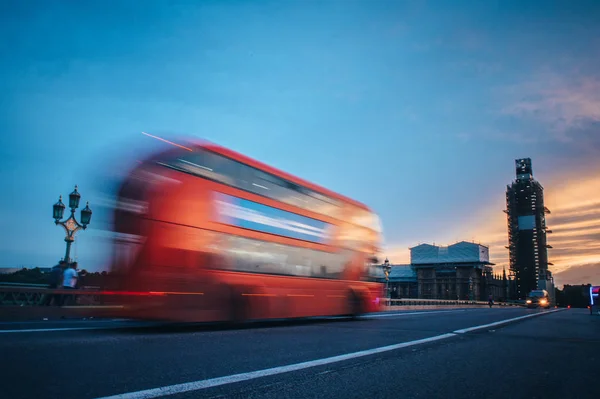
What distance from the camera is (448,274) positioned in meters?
111

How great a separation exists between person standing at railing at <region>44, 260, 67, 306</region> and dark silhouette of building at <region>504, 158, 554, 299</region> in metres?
154

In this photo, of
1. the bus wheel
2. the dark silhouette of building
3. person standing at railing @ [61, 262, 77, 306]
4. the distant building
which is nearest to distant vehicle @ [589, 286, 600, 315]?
the bus wheel

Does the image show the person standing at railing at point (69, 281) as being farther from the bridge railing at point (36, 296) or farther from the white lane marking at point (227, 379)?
the white lane marking at point (227, 379)

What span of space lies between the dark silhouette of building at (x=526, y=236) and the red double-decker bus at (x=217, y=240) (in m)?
152

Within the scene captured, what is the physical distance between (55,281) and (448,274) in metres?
109

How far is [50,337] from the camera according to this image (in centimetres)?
679

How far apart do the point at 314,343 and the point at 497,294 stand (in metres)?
140

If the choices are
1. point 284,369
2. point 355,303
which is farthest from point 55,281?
point 284,369

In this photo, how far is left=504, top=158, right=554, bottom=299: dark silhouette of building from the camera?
14825 centimetres

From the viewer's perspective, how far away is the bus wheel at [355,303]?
44.8 feet

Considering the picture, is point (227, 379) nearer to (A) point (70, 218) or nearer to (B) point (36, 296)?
(B) point (36, 296)

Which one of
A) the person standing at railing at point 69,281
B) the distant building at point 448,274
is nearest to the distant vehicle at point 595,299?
the person standing at railing at point 69,281

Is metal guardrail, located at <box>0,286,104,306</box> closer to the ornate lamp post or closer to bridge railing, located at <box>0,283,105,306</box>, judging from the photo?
bridge railing, located at <box>0,283,105,306</box>

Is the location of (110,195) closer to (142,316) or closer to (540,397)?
(142,316)
